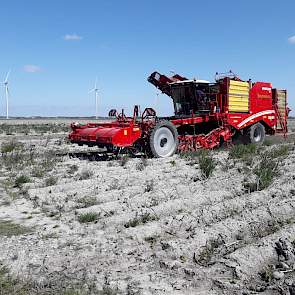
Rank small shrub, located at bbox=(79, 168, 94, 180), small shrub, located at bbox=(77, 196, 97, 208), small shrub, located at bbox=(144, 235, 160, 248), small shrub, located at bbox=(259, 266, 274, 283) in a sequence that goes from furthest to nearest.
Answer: small shrub, located at bbox=(79, 168, 94, 180) < small shrub, located at bbox=(77, 196, 97, 208) < small shrub, located at bbox=(144, 235, 160, 248) < small shrub, located at bbox=(259, 266, 274, 283)

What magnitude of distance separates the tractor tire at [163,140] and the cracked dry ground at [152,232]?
131 inches

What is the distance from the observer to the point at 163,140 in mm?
14539

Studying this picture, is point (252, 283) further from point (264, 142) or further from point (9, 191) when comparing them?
point (264, 142)

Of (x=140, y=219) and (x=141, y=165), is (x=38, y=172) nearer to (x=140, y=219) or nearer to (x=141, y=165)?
(x=141, y=165)

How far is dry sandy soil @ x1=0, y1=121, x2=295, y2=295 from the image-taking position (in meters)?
4.96

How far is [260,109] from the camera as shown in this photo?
699 inches

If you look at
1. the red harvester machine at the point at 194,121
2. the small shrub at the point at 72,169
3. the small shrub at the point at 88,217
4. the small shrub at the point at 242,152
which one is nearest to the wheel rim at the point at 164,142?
the red harvester machine at the point at 194,121

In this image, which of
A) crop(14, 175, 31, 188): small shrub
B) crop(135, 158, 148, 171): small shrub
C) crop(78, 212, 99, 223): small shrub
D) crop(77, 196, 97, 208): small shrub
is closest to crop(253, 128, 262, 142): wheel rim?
crop(135, 158, 148, 171): small shrub

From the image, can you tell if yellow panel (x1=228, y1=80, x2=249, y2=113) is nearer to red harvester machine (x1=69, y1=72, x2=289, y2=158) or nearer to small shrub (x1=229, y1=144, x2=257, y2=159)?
red harvester machine (x1=69, y1=72, x2=289, y2=158)

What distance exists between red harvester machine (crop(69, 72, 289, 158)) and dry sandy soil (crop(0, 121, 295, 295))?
3.01 m

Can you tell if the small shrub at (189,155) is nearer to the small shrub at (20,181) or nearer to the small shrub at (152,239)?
the small shrub at (20,181)

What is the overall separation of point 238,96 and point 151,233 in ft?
36.3

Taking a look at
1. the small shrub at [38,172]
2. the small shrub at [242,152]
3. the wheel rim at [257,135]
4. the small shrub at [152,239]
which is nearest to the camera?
the small shrub at [152,239]

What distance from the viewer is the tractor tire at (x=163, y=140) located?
14.1 meters
